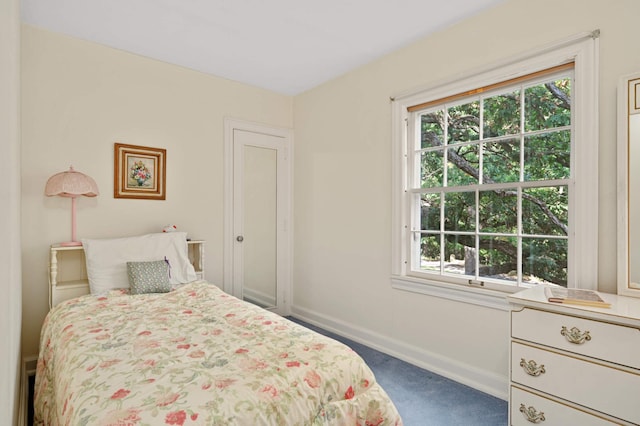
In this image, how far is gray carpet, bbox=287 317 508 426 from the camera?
6.93ft

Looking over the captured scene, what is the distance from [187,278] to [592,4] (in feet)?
11.3

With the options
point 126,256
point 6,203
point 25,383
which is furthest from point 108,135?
point 6,203

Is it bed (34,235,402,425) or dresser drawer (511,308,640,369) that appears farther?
dresser drawer (511,308,640,369)

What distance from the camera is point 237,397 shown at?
1273mm

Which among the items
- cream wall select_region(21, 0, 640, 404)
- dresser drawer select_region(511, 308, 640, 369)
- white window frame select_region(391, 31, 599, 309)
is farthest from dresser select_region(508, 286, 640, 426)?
cream wall select_region(21, 0, 640, 404)

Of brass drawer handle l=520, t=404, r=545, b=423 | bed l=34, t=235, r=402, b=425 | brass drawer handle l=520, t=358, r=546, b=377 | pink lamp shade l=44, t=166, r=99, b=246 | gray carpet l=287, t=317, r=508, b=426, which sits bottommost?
gray carpet l=287, t=317, r=508, b=426

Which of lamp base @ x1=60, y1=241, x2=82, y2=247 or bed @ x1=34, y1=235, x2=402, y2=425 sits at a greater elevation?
lamp base @ x1=60, y1=241, x2=82, y2=247

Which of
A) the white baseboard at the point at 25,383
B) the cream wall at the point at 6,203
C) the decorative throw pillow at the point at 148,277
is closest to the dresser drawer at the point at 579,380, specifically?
the cream wall at the point at 6,203

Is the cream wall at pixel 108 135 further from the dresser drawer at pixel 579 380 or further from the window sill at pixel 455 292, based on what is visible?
the dresser drawer at pixel 579 380

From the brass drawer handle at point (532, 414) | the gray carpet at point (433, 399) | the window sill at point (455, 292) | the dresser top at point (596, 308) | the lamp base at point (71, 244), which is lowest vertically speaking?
the gray carpet at point (433, 399)

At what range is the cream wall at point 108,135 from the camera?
2.66 m

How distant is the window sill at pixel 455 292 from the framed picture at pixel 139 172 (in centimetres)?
237

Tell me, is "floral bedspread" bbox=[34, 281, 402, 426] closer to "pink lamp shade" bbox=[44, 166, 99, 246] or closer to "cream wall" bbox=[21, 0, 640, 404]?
"pink lamp shade" bbox=[44, 166, 99, 246]

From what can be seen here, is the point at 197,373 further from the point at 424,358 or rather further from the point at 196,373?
the point at 424,358
